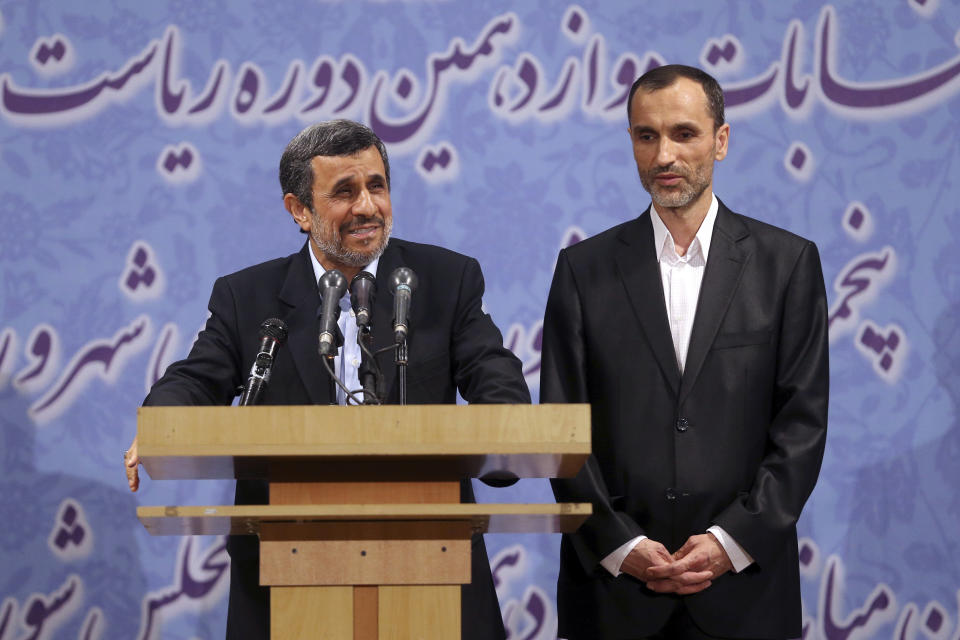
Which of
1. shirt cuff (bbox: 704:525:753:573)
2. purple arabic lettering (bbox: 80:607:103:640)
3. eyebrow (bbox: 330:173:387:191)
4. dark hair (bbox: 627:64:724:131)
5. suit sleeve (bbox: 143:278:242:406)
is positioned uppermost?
dark hair (bbox: 627:64:724:131)

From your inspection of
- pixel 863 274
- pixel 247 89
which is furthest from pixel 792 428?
pixel 247 89

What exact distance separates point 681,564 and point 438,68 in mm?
1948

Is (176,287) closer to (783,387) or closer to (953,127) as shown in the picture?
(783,387)

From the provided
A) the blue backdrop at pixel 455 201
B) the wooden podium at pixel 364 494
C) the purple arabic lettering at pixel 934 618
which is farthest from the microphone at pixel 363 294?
the purple arabic lettering at pixel 934 618

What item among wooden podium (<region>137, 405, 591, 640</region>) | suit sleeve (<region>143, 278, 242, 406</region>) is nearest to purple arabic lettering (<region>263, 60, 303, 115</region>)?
suit sleeve (<region>143, 278, 242, 406</region>)

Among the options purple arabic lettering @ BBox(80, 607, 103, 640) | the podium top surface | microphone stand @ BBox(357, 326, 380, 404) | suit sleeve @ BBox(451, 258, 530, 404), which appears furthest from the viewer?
purple arabic lettering @ BBox(80, 607, 103, 640)

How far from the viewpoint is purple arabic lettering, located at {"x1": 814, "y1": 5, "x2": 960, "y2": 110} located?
153 inches

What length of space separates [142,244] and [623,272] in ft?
5.60

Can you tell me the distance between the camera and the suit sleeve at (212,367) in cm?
257

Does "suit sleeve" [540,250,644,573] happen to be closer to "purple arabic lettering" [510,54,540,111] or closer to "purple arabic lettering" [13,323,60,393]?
"purple arabic lettering" [510,54,540,111]

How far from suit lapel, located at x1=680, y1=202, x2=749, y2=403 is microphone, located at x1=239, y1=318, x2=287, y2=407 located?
0.84 metres

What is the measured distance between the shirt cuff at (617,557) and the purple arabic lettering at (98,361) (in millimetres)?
1820

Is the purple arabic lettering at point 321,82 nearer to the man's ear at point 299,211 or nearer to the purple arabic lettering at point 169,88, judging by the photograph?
the purple arabic lettering at point 169,88

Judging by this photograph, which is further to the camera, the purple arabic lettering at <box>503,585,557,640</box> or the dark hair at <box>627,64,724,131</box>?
the purple arabic lettering at <box>503,585,557,640</box>
